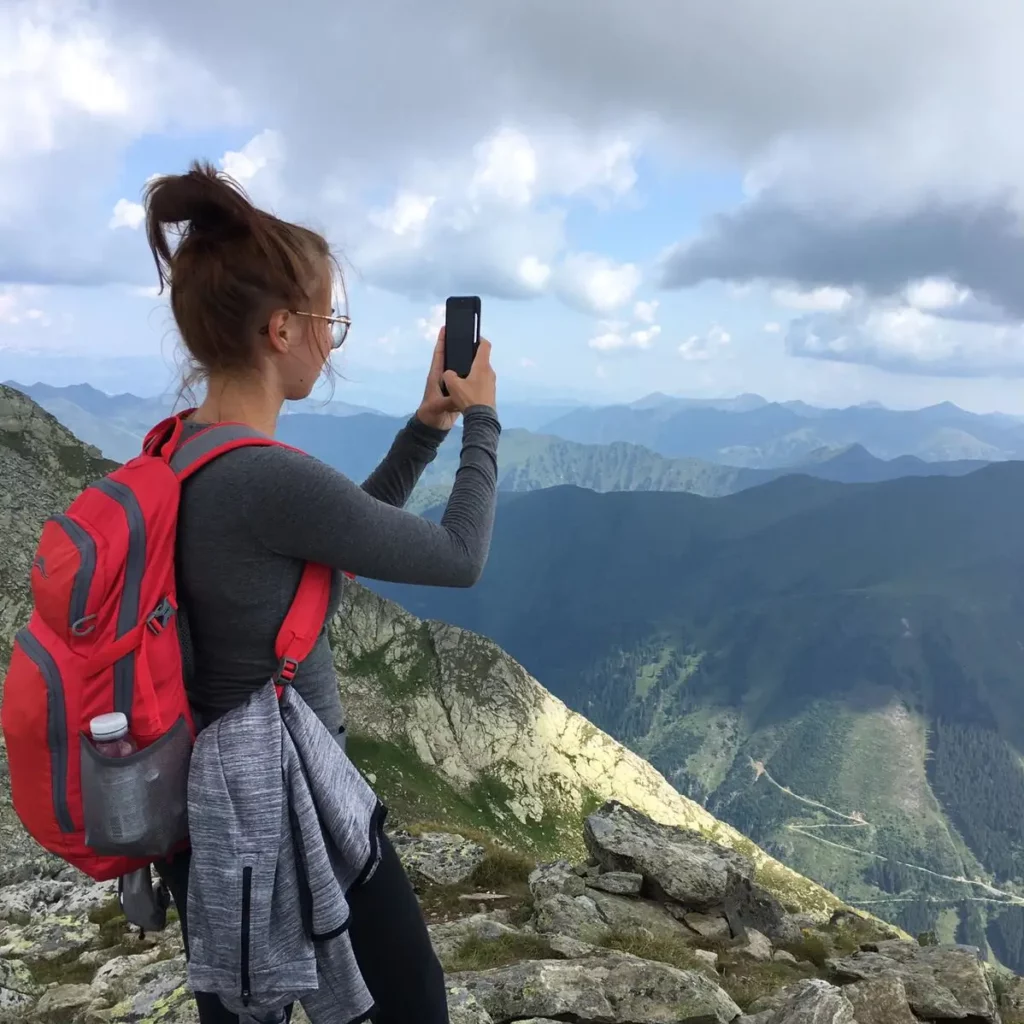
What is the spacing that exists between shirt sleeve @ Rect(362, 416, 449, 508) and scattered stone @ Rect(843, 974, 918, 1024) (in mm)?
9689

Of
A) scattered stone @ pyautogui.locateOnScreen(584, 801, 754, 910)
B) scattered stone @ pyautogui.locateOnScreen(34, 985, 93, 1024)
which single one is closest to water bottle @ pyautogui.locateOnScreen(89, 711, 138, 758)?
scattered stone @ pyautogui.locateOnScreen(34, 985, 93, 1024)

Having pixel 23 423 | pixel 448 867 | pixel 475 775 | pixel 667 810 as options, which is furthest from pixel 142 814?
pixel 23 423

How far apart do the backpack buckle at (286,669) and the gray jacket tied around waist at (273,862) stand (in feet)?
0.27

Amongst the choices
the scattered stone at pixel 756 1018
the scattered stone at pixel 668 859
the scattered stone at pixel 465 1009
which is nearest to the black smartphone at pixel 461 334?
the scattered stone at pixel 465 1009

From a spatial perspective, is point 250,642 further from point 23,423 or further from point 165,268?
Answer: point 23,423

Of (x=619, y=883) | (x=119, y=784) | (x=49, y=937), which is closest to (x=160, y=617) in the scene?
(x=119, y=784)

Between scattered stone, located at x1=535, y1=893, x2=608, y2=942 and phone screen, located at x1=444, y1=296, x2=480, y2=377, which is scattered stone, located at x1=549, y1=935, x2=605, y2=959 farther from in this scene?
phone screen, located at x1=444, y1=296, x2=480, y2=377

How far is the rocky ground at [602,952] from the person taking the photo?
9758mm

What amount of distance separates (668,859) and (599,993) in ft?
29.1

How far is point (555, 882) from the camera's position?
16.3 meters

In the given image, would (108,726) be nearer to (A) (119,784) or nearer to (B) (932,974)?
(A) (119,784)

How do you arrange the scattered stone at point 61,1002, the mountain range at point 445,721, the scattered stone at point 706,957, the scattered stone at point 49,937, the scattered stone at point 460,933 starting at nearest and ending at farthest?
the scattered stone at point 61,1002
the scattered stone at point 460,933
the scattered stone at point 706,957
the scattered stone at point 49,937
the mountain range at point 445,721

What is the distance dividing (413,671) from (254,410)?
11702 cm

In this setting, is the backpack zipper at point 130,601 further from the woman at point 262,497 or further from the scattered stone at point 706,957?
the scattered stone at point 706,957
